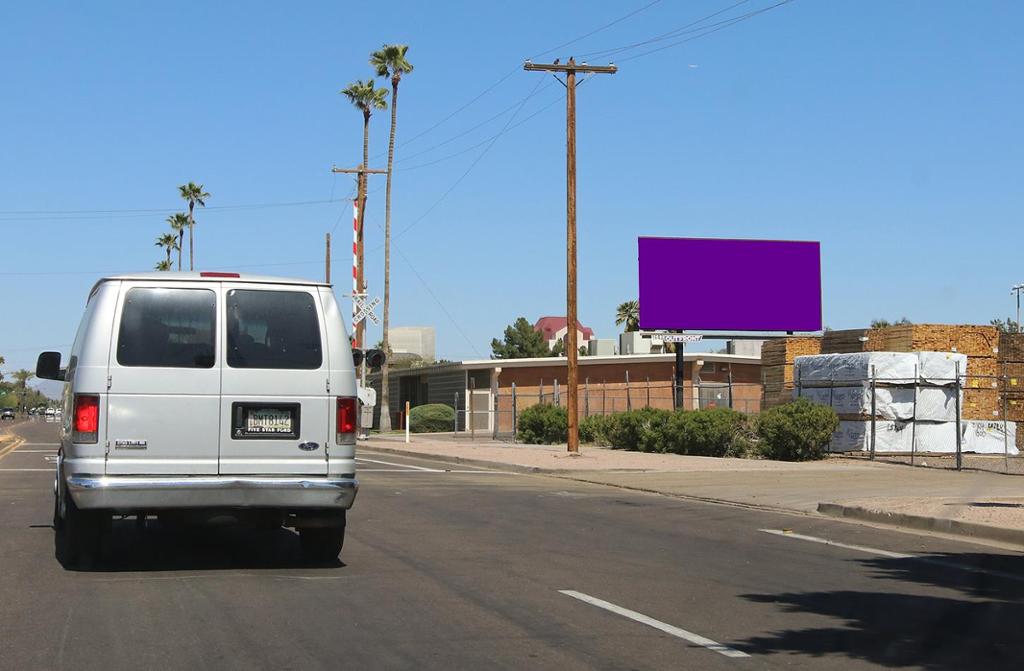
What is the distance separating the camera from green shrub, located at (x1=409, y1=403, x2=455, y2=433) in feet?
176

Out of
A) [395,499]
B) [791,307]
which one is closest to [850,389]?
[791,307]

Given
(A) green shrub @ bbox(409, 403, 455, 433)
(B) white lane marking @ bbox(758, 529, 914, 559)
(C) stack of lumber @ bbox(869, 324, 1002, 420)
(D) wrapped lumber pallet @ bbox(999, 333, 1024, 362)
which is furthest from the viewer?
(A) green shrub @ bbox(409, 403, 455, 433)

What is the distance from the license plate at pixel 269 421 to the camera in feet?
31.4

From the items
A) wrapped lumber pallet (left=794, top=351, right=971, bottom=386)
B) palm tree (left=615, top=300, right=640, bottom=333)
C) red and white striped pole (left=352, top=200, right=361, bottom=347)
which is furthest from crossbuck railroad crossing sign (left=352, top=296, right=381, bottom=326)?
palm tree (left=615, top=300, right=640, bottom=333)

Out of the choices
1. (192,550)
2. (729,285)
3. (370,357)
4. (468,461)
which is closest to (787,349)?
(729,285)

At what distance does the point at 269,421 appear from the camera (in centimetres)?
962

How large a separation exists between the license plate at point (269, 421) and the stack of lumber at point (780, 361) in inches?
1063

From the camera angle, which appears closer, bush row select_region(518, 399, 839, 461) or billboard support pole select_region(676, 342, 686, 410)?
bush row select_region(518, 399, 839, 461)

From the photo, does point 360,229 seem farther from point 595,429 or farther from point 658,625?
point 658,625

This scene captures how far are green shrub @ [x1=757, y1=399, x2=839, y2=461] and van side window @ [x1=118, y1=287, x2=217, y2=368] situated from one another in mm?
20345

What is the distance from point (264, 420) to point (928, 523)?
845 cm

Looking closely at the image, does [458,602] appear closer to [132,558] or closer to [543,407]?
[132,558]

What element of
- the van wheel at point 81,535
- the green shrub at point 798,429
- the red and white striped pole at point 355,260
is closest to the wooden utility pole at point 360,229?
the red and white striped pole at point 355,260

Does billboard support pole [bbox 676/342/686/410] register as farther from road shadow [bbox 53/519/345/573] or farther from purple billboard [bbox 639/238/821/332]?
road shadow [bbox 53/519/345/573]
